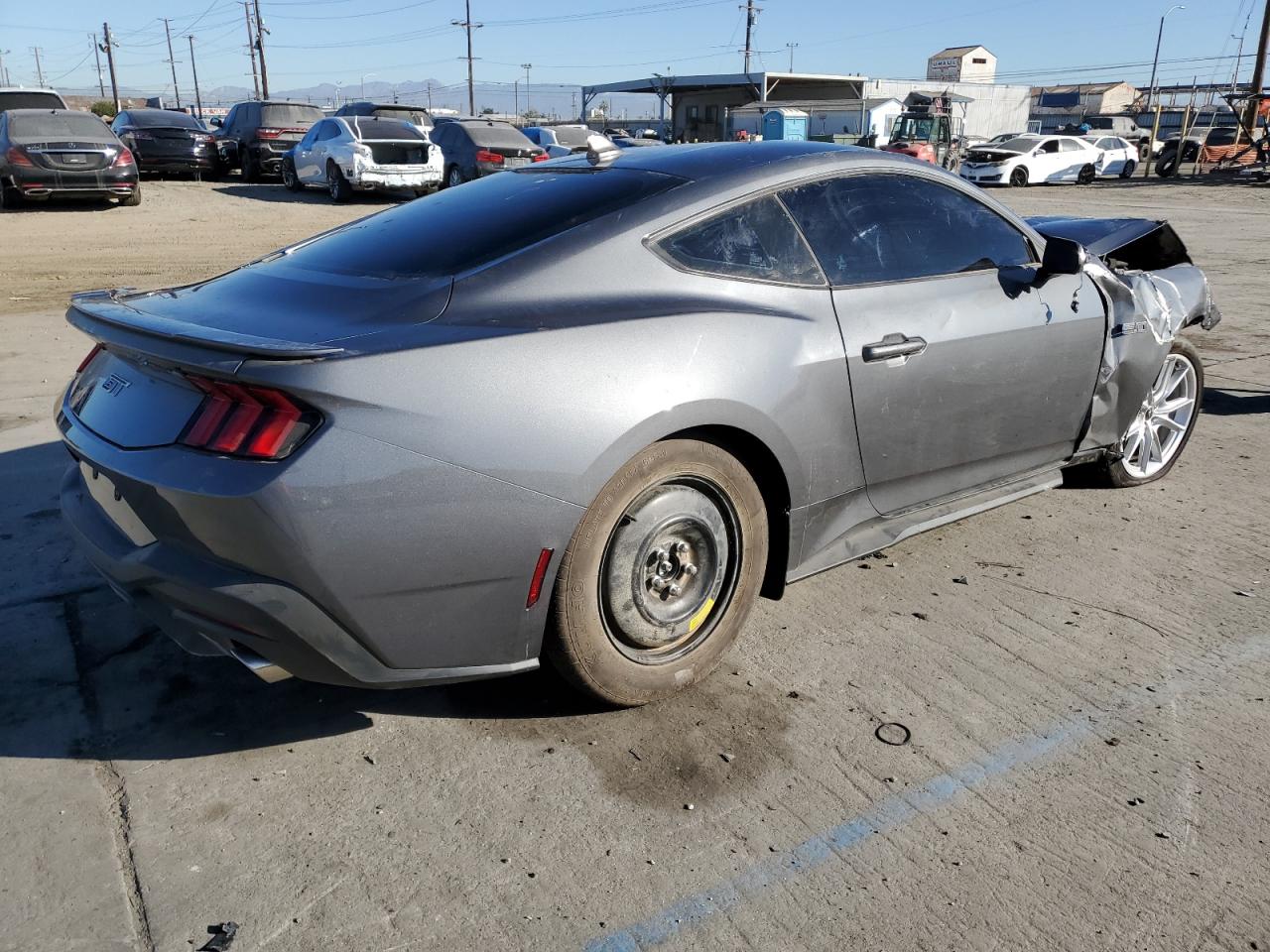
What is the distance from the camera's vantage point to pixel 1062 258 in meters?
3.89

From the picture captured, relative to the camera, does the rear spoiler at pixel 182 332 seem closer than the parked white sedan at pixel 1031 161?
Yes

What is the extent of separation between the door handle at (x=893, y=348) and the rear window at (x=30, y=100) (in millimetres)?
19193

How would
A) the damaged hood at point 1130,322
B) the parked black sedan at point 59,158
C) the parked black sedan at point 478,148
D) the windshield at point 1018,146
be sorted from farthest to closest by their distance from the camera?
the windshield at point 1018,146, the parked black sedan at point 478,148, the parked black sedan at point 59,158, the damaged hood at point 1130,322

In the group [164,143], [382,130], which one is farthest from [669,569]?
[164,143]

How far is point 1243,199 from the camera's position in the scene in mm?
24438

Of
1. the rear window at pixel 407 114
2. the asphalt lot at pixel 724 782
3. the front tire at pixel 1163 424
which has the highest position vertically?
the rear window at pixel 407 114

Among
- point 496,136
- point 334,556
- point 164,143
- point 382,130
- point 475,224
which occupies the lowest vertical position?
point 334,556

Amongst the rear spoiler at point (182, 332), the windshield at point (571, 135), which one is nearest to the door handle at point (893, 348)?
the rear spoiler at point (182, 332)

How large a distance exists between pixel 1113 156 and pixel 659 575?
1326 inches

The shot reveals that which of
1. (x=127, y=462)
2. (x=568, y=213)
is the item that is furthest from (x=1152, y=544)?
(x=127, y=462)

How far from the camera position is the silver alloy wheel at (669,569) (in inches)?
113

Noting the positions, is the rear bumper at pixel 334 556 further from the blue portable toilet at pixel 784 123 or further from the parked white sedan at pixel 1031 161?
the blue portable toilet at pixel 784 123

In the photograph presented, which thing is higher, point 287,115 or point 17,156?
point 287,115

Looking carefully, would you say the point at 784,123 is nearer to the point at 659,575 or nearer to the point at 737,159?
the point at 737,159
